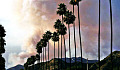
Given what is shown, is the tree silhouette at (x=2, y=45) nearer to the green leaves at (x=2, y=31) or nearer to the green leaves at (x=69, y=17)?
the green leaves at (x=2, y=31)

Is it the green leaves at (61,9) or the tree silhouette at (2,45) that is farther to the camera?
the green leaves at (61,9)

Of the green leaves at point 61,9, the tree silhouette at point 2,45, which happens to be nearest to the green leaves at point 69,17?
the green leaves at point 61,9

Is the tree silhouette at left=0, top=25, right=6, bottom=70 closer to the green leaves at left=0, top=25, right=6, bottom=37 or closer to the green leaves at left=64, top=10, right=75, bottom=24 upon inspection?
the green leaves at left=0, top=25, right=6, bottom=37

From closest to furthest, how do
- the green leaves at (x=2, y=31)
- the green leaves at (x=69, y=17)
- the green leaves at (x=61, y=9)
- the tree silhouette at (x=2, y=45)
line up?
1. the tree silhouette at (x=2, y=45)
2. the green leaves at (x=2, y=31)
3. the green leaves at (x=69, y=17)
4. the green leaves at (x=61, y=9)

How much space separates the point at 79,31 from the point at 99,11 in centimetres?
1457

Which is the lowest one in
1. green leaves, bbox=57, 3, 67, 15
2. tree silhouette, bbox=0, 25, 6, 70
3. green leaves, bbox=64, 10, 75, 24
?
tree silhouette, bbox=0, 25, 6, 70

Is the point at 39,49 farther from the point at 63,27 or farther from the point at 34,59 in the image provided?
the point at 63,27

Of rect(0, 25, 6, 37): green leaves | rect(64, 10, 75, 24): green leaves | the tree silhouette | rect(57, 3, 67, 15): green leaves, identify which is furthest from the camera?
rect(57, 3, 67, 15): green leaves

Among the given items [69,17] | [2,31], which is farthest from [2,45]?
[69,17]

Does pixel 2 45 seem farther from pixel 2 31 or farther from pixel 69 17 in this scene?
pixel 69 17

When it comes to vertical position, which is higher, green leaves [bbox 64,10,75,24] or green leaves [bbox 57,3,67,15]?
green leaves [bbox 57,3,67,15]

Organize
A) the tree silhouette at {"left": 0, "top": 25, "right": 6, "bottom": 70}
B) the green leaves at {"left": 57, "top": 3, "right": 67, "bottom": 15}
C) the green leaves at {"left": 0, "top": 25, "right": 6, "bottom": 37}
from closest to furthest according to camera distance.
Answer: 1. the tree silhouette at {"left": 0, "top": 25, "right": 6, "bottom": 70}
2. the green leaves at {"left": 0, "top": 25, "right": 6, "bottom": 37}
3. the green leaves at {"left": 57, "top": 3, "right": 67, "bottom": 15}

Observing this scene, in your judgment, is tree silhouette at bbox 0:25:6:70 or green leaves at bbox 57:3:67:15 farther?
green leaves at bbox 57:3:67:15

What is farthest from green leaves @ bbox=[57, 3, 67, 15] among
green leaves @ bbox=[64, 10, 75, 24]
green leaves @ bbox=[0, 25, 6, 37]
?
green leaves @ bbox=[0, 25, 6, 37]
